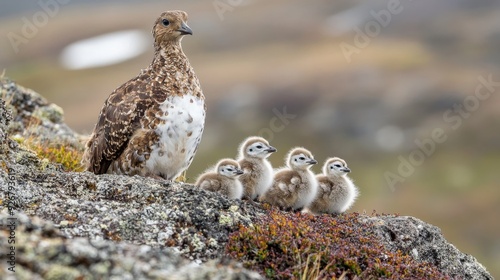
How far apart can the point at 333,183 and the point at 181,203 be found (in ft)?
14.0

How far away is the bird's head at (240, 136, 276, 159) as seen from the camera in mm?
13259

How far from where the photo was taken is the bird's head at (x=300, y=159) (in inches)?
522

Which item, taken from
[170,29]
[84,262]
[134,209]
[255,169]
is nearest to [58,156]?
[170,29]

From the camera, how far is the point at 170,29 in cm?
1286

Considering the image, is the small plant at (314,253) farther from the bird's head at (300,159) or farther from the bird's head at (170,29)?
the bird's head at (170,29)

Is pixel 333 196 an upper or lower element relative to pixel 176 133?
upper

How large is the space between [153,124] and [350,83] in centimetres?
8429

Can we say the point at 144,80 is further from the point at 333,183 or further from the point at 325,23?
the point at 325,23

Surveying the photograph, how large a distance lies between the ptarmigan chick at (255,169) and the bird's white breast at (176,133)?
131 cm

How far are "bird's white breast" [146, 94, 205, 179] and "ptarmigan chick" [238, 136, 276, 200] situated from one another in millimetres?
1306

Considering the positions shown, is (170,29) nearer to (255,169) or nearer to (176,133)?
(176,133)

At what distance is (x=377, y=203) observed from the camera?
6206 cm

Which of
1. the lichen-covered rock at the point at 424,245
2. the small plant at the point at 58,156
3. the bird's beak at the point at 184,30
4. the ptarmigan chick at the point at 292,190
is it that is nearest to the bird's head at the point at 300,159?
the ptarmigan chick at the point at 292,190

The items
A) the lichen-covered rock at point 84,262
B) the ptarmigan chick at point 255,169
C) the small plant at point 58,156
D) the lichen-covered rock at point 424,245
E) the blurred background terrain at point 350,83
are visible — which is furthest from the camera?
the blurred background terrain at point 350,83
